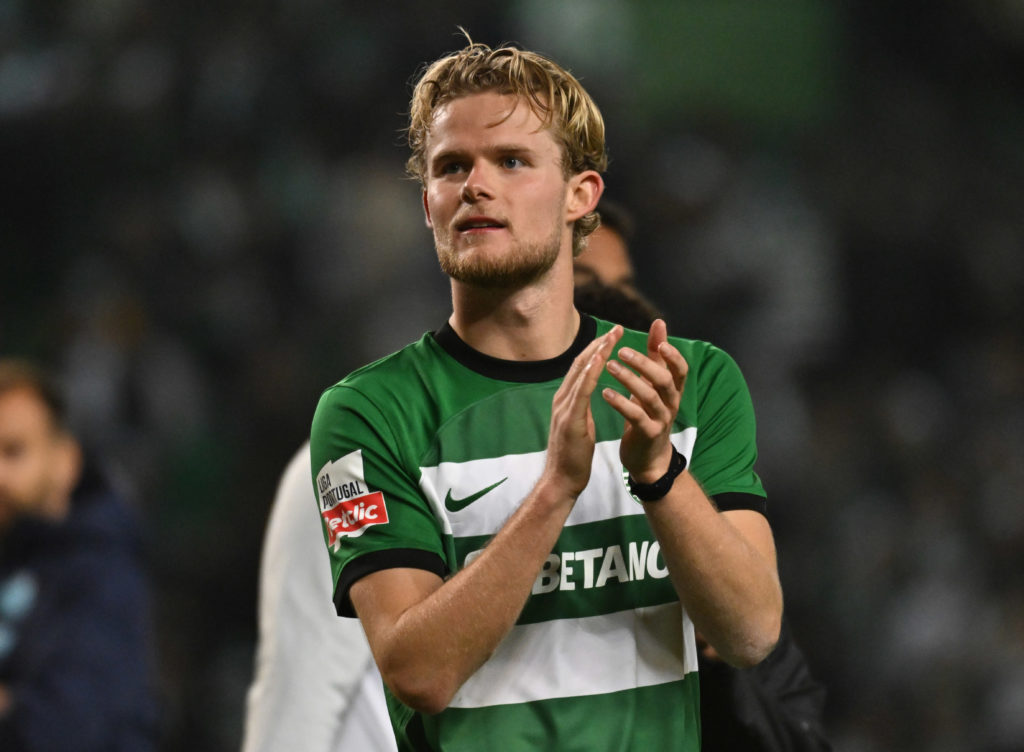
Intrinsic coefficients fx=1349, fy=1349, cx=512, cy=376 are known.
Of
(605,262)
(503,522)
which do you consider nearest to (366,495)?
(503,522)

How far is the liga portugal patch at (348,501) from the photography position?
202 cm

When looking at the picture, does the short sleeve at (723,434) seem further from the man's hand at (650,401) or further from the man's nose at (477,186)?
the man's nose at (477,186)

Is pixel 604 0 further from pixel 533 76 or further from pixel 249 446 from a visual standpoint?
pixel 533 76

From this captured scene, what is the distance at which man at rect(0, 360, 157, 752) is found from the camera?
388cm

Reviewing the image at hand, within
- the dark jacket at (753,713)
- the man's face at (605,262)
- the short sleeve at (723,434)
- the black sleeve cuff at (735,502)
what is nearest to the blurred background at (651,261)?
the man's face at (605,262)

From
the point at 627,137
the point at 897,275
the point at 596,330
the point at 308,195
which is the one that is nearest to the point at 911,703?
the point at 897,275

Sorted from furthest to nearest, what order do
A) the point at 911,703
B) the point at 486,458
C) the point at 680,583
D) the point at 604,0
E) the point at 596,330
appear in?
the point at 604,0 → the point at 911,703 → the point at 596,330 → the point at 486,458 → the point at 680,583

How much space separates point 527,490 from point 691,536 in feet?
0.94

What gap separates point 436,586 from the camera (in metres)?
1.97

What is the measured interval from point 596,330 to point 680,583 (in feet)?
1.70

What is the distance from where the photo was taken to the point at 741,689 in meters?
2.62

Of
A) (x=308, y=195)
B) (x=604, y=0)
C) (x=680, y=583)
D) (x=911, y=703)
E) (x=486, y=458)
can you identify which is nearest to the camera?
(x=680, y=583)

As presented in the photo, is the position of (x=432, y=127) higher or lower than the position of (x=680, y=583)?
higher

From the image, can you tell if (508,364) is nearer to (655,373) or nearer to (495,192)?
(495,192)
